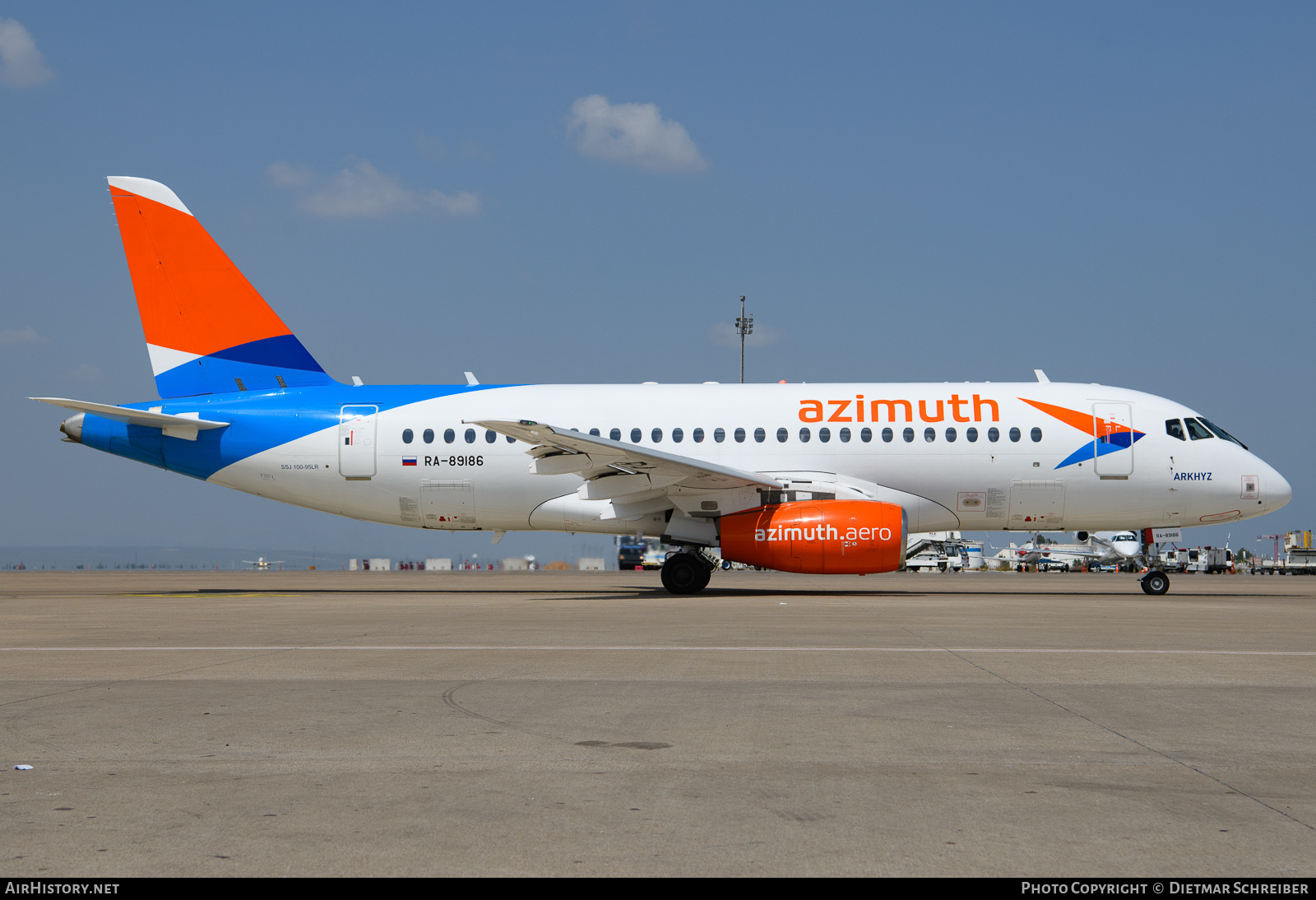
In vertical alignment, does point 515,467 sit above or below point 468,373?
below

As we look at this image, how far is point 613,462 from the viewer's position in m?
18.7

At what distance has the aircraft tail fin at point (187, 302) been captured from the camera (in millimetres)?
21531

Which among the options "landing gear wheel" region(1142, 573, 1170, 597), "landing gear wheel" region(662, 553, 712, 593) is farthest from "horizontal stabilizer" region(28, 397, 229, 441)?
"landing gear wheel" region(1142, 573, 1170, 597)

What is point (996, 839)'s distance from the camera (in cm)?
361

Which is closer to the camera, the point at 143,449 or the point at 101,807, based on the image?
the point at 101,807

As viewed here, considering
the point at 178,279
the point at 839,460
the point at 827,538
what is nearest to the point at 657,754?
the point at 827,538

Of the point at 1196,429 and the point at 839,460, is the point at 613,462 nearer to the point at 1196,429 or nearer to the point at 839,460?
the point at 839,460

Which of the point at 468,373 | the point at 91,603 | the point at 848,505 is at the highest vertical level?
the point at 468,373

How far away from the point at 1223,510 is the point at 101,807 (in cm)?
2088

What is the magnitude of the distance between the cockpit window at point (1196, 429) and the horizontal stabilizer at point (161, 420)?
1965 cm
